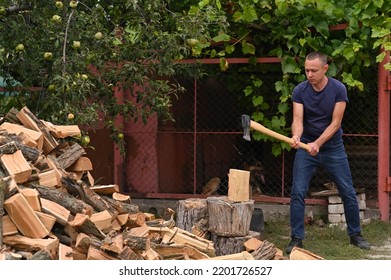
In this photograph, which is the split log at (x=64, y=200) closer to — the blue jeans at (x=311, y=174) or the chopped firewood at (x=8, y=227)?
the chopped firewood at (x=8, y=227)

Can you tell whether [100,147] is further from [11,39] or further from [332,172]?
[332,172]

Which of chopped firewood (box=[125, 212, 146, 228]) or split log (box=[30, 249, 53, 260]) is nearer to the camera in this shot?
split log (box=[30, 249, 53, 260])

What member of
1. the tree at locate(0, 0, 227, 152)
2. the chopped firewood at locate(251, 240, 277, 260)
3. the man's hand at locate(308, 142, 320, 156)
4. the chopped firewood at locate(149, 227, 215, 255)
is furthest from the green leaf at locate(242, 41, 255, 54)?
the chopped firewood at locate(251, 240, 277, 260)

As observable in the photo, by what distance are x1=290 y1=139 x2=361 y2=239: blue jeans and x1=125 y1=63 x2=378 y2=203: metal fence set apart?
2.35m

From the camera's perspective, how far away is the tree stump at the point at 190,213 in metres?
7.91

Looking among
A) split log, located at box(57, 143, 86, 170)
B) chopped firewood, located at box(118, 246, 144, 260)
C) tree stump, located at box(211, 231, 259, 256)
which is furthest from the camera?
split log, located at box(57, 143, 86, 170)

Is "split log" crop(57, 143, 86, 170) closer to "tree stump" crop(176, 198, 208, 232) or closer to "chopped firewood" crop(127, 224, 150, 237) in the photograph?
"chopped firewood" crop(127, 224, 150, 237)

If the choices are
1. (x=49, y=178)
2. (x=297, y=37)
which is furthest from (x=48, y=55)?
(x=297, y=37)

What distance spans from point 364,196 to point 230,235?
3.02 m

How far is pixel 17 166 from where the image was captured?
6.98 m

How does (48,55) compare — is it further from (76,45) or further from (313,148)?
(313,148)

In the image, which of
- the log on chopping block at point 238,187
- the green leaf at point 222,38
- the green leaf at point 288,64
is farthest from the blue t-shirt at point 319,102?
the green leaf at point 222,38

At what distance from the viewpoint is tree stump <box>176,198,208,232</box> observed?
791 centimetres

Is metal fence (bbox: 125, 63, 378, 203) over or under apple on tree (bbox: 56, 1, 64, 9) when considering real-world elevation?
under
